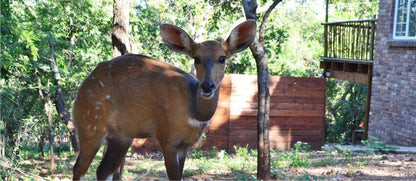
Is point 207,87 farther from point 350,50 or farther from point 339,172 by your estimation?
point 350,50

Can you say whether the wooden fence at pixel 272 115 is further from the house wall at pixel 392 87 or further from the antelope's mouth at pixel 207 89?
the antelope's mouth at pixel 207 89

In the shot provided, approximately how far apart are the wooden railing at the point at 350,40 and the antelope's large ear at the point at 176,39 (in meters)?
12.0

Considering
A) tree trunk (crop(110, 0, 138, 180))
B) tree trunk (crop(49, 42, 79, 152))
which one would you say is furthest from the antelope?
tree trunk (crop(49, 42, 79, 152))

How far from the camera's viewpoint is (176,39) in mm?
4316

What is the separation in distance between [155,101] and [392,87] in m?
10.8

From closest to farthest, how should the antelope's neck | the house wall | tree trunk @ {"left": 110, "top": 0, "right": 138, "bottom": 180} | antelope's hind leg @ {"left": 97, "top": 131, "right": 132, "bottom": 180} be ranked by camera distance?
the antelope's neck → antelope's hind leg @ {"left": 97, "top": 131, "right": 132, "bottom": 180} → tree trunk @ {"left": 110, "top": 0, "right": 138, "bottom": 180} → the house wall

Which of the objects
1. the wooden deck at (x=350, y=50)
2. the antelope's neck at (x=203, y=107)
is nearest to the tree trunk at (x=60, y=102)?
the antelope's neck at (x=203, y=107)

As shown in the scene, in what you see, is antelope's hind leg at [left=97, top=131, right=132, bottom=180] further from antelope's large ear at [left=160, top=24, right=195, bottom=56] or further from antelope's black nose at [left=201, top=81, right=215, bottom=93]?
antelope's black nose at [left=201, top=81, right=215, bottom=93]

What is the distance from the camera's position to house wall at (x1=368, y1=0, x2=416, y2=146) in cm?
1295

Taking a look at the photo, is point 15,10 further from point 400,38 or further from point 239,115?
point 400,38

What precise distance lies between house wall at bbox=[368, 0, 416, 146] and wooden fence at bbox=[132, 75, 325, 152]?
156 centimetres

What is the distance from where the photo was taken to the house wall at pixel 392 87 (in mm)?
12953

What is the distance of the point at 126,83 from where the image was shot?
4.36 meters

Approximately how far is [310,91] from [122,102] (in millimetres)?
10354
